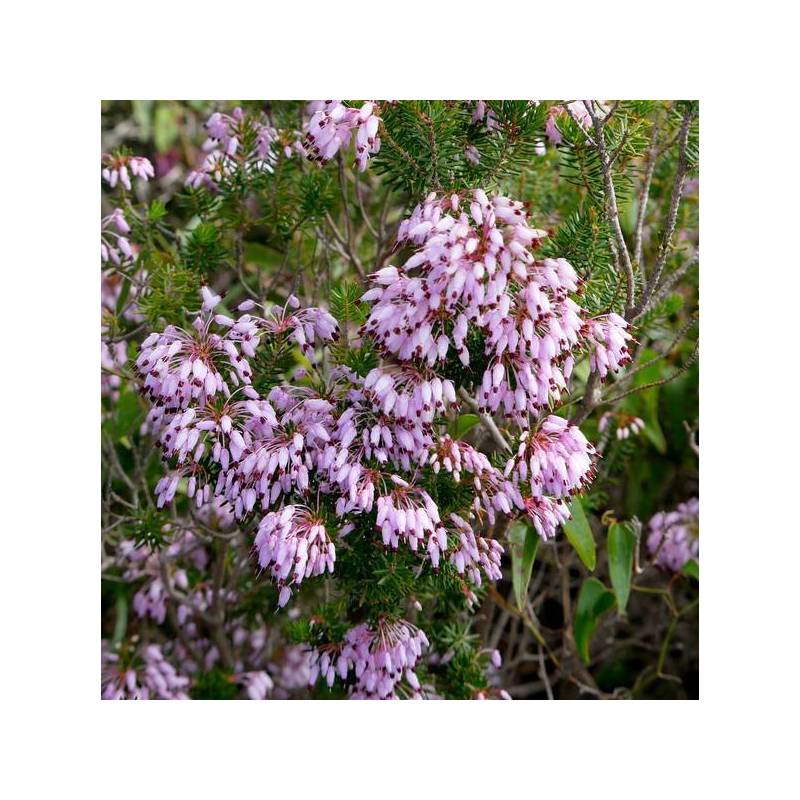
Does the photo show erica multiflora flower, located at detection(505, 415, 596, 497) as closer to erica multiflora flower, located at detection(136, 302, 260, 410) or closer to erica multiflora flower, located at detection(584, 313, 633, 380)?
erica multiflora flower, located at detection(584, 313, 633, 380)

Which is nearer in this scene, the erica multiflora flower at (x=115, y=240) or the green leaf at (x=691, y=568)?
the erica multiflora flower at (x=115, y=240)

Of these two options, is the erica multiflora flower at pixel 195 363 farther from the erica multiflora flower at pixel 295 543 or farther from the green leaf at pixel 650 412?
the green leaf at pixel 650 412

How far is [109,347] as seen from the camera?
80.5 inches

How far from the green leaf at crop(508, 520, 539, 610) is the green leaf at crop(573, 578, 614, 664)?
0.34 metres

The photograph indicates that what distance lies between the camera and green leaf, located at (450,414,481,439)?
1.81 metres

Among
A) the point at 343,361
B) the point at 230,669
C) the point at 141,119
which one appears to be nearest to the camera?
the point at 343,361

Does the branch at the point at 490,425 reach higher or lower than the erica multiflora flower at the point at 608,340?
lower

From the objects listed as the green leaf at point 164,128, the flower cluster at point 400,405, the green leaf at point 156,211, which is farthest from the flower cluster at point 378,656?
the green leaf at point 164,128

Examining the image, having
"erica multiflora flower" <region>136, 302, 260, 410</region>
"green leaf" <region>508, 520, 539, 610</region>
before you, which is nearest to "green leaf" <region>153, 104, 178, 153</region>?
"erica multiflora flower" <region>136, 302, 260, 410</region>

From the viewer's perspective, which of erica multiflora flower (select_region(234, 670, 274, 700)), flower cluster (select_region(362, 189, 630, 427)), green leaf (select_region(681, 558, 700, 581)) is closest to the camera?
flower cluster (select_region(362, 189, 630, 427))

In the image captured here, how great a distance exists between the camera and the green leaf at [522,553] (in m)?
1.98
